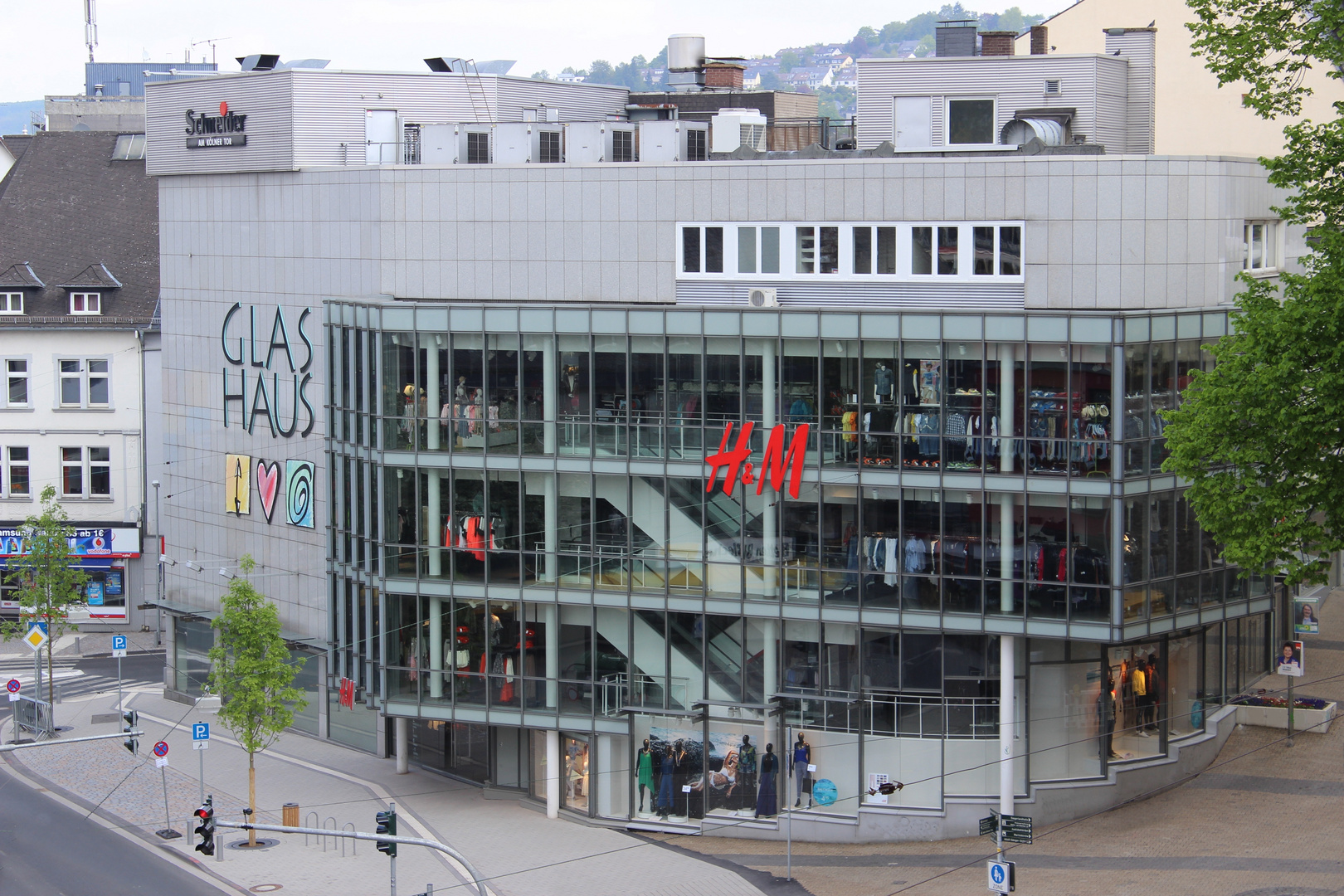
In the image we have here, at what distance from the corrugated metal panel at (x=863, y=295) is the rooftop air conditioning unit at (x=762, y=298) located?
277 mm

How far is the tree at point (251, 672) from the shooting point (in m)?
40.2

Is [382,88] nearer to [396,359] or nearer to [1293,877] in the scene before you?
[396,359]

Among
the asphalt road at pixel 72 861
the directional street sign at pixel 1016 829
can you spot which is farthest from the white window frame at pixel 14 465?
the directional street sign at pixel 1016 829

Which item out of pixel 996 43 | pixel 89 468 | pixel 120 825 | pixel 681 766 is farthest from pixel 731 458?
pixel 89 468

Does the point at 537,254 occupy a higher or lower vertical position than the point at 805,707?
higher

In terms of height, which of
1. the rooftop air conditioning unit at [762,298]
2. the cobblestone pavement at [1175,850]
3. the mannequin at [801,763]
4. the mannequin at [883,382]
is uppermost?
the rooftop air conditioning unit at [762,298]

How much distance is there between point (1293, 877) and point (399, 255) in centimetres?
2500

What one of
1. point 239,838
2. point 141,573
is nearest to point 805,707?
point 239,838

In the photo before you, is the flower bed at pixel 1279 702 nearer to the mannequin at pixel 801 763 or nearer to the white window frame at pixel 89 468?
the mannequin at pixel 801 763

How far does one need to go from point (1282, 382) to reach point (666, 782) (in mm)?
17525

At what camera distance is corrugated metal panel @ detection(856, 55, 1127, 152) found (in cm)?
4334

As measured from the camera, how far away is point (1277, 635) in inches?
1860

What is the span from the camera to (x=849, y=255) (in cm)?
3894

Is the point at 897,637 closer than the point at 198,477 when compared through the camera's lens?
Yes
